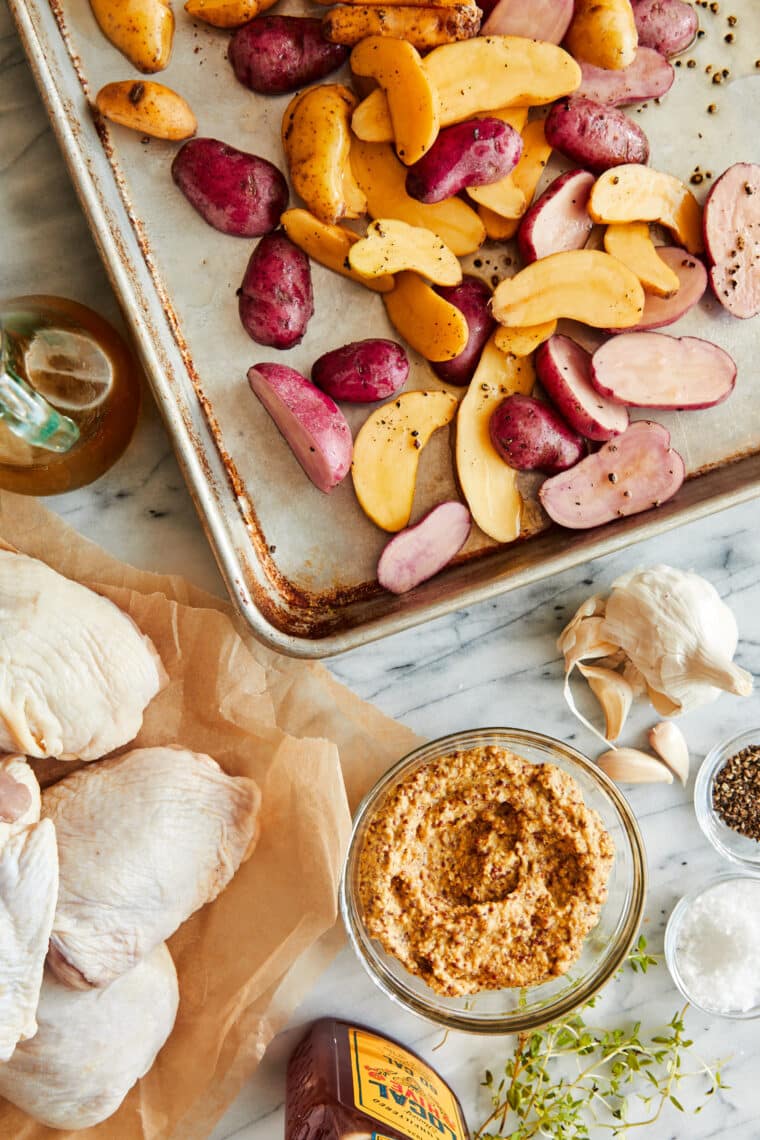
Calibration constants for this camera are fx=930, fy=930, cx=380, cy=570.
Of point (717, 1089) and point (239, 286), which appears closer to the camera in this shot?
point (239, 286)

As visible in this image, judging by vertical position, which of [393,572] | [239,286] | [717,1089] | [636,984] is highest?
[239,286]

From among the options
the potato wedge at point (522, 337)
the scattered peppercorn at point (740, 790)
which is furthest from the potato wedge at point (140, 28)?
the scattered peppercorn at point (740, 790)

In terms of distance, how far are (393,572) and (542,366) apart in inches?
10.5

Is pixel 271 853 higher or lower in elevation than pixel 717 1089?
higher

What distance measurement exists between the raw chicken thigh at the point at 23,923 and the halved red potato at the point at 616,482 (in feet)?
2.01

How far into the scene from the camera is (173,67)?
0.96 meters

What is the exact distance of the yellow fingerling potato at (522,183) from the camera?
973 mm

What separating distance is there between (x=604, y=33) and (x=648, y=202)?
0.56 feet

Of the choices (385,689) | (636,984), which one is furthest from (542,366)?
(636,984)

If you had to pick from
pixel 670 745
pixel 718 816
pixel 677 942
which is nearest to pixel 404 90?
pixel 670 745

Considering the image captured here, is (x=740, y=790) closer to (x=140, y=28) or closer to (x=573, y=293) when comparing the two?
(x=573, y=293)

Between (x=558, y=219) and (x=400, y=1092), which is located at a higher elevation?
(x=558, y=219)

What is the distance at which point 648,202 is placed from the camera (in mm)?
977

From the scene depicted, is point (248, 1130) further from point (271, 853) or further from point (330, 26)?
point (330, 26)
